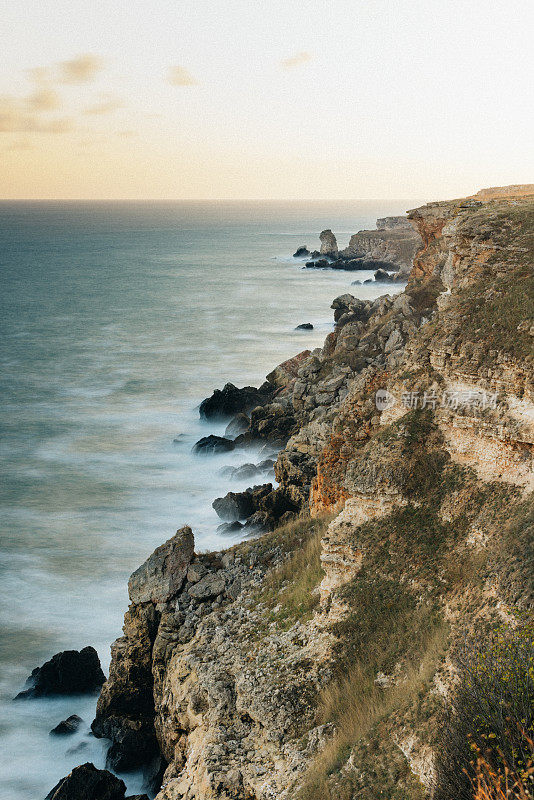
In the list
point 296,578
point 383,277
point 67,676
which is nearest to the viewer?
point 296,578

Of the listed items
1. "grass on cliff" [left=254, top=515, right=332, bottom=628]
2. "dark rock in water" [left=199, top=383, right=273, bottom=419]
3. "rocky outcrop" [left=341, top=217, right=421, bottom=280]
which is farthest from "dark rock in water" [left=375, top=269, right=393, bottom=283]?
"grass on cliff" [left=254, top=515, right=332, bottom=628]

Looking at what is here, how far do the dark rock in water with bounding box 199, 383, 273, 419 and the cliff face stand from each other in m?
32.9

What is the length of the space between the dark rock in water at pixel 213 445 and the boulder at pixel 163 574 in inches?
1131

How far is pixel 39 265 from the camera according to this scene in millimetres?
175500

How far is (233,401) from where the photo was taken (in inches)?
2434

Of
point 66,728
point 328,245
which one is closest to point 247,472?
point 66,728

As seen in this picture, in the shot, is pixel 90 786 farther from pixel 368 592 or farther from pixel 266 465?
pixel 266 465

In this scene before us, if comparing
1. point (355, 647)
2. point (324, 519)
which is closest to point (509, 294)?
point (324, 519)

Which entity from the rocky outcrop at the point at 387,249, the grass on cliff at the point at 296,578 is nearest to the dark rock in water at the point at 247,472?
the grass on cliff at the point at 296,578

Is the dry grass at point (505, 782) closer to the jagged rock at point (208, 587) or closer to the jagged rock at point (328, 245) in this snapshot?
the jagged rock at point (208, 587)

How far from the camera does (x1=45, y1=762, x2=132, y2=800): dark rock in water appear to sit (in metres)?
21.7

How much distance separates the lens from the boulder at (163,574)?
942 inches

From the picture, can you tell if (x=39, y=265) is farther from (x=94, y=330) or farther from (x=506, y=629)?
(x=506, y=629)

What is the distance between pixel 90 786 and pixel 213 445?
3382cm
